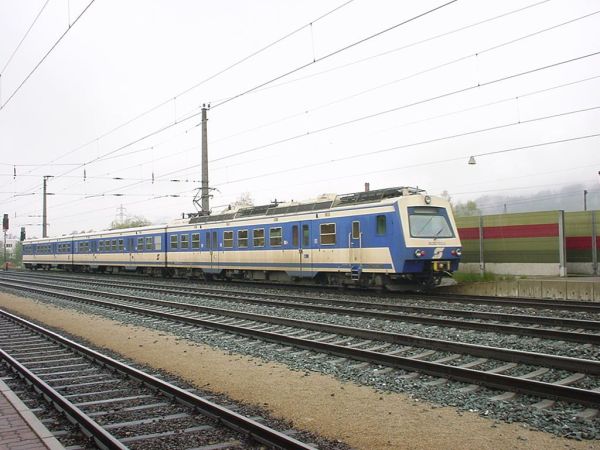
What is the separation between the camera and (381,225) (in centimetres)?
1697

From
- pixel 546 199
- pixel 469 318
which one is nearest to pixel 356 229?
pixel 469 318

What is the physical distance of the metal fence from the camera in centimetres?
1925

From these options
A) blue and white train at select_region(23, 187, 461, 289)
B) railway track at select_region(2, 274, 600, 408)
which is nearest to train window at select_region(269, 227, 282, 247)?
blue and white train at select_region(23, 187, 461, 289)

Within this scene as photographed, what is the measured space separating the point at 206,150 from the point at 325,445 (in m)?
24.0

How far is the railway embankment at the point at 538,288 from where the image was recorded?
15.9m

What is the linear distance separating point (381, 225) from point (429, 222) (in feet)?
4.94

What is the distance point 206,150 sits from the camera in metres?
27.8

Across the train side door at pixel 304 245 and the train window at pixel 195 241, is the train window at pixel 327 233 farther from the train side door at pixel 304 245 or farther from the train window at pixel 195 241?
the train window at pixel 195 241

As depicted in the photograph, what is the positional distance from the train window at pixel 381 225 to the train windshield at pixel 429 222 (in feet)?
2.57

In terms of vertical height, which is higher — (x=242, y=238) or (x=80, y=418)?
(x=242, y=238)

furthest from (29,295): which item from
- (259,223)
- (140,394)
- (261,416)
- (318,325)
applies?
(261,416)

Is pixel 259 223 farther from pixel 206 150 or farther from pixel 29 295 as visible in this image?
pixel 29 295

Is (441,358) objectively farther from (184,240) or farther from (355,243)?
(184,240)

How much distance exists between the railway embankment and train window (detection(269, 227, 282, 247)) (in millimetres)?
6405
